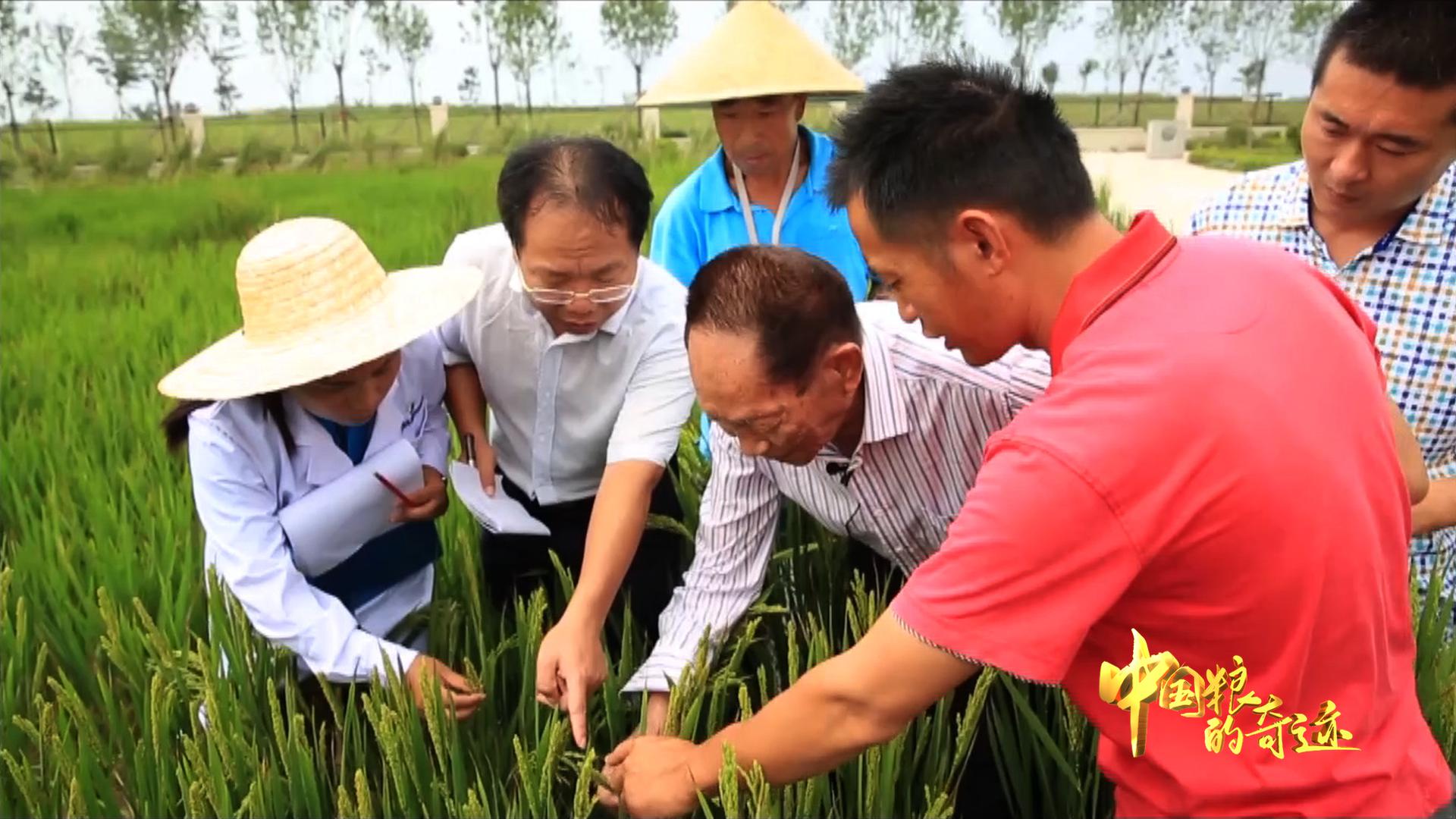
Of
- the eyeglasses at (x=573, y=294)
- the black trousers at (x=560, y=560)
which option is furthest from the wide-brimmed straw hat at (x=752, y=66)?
the black trousers at (x=560, y=560)

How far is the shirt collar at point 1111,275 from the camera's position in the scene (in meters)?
0.86

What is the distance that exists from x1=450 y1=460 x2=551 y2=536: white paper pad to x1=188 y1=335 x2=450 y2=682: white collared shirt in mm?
207

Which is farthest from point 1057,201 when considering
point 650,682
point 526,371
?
point 526,371

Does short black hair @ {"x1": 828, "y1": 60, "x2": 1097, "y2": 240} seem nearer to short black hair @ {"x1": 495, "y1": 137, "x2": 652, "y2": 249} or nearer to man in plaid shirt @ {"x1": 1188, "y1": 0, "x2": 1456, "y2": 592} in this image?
short black hair @ {"x1": 495, "y1": 137, "x2": 652, "y2": 249}

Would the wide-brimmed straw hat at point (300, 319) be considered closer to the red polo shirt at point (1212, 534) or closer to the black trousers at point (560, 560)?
the black trousers at point (560, 560)

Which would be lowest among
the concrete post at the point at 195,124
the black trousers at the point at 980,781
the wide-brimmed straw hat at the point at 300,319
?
the black trousers at the point at 980,781

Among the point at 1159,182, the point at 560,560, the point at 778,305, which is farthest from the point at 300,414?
the point at 1159,182

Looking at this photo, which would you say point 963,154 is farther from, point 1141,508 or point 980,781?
point 980,781

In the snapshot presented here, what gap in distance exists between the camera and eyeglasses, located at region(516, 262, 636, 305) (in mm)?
1477

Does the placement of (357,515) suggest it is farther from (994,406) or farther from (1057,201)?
(1057,201)

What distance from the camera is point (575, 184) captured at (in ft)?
4.64

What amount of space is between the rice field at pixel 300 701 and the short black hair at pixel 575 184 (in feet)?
1.82

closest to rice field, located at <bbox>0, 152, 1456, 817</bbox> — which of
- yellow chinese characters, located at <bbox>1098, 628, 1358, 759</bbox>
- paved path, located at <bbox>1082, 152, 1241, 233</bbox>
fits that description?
yellow chinese characters, located at <bbox>1098, 628, 1358, 759</bbox>

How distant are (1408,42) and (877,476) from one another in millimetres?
900
